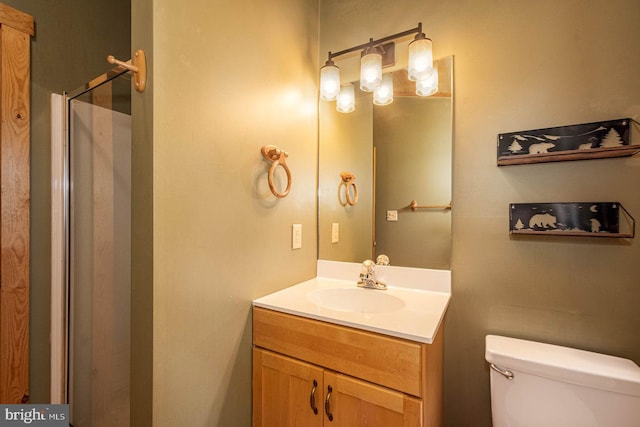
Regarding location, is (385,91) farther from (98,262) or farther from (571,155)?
(98,262)

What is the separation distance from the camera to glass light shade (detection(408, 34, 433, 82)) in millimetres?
1303

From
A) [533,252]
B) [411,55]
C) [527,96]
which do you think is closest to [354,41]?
[411,55]

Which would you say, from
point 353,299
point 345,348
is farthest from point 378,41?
point 345,348

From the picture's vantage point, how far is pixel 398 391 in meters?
0.89

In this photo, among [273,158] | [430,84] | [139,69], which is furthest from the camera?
[430,84]

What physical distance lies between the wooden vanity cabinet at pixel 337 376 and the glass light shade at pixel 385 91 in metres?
1.16

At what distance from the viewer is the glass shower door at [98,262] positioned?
56.8 inches

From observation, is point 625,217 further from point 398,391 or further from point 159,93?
point 159,93

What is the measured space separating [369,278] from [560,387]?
2.59ft

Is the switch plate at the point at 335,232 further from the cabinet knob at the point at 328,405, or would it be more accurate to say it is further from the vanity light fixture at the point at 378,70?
the cabinet knob at the point at 328,405

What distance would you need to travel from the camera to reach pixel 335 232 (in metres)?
1.66

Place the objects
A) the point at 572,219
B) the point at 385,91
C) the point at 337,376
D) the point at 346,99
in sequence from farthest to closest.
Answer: the point at 346,99
the point at 385,91
the point at 572,219
the point at 337,376

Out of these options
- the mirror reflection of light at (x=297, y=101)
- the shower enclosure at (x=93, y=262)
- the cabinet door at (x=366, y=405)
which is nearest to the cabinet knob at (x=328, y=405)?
the cabinet door at (x=366, y=405)

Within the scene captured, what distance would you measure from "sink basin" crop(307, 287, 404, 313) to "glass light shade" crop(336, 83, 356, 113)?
3.31 feet
